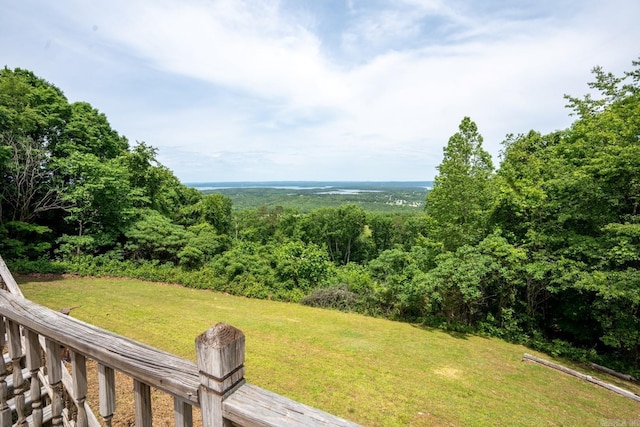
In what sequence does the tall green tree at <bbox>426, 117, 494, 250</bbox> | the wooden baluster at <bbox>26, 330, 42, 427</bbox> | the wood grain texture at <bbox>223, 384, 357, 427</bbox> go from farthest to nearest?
the tall green tree at <bbox>426, 117, 494, 250</bbox>
the wooden baluster at <bbox>26, 330, 42, 427</bbox>
the wood grain texture at <bbox>223, 384, 357, 427</bbox>

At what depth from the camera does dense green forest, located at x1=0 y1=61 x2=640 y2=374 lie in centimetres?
863


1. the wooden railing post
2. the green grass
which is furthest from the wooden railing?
the green grass

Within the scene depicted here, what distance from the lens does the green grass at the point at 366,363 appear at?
5.57 metres

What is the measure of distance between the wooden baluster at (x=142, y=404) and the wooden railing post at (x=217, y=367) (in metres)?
0.39

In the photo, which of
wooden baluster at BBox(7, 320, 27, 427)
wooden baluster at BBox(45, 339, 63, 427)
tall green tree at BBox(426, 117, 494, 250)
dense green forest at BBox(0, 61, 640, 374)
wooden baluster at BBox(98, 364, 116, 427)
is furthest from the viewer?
tall green tree at BBox(426, 117, 494, 250)

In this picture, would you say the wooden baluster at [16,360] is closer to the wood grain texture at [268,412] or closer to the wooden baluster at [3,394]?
the wooden baluster at [3,394]

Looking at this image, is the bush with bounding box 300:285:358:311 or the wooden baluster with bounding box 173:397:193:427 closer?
the wooden baluster with bounding box 173:397:193:427

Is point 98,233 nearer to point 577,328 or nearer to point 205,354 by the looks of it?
point 205,354

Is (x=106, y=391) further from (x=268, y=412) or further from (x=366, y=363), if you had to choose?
(x=366, y=363)

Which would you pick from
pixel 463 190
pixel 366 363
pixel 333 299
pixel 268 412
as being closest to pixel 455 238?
pixel 463 190

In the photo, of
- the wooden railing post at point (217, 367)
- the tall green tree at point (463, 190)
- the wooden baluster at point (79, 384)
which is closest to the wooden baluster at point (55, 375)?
the wooden baluster at point (79, 384)

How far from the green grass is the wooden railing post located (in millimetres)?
4934

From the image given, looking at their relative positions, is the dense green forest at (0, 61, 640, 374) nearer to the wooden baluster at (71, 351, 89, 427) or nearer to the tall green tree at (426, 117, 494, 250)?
the tall green tree at (426, 117, 494, 250)

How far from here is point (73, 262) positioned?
11742mm
